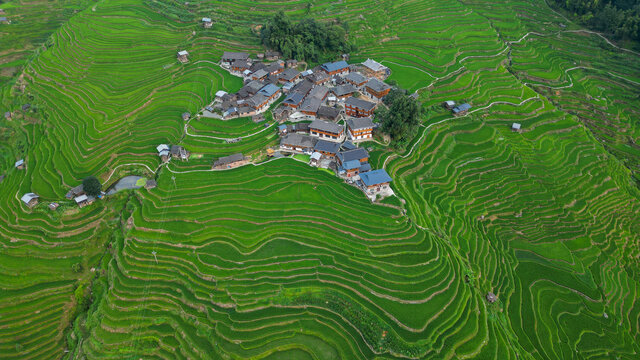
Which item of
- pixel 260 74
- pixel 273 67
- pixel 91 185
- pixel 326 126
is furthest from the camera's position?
pixel 273 67

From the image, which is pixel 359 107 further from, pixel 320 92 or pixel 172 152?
pixel 172 152

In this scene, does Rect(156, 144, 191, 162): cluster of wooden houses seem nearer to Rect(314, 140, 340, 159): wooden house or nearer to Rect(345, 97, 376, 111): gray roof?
Rect(314, 140, 340, 159): wooden house

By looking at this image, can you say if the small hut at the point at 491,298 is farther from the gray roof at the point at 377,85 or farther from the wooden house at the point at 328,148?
the gray roof at the point at 377,85

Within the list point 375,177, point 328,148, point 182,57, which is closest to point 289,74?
point 328,148

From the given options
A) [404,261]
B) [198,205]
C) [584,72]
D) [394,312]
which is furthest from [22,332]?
[584,72]

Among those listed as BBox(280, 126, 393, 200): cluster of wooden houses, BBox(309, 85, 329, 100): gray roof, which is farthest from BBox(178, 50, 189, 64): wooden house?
BBox(280, 126, 393, 200): cluster of wooden houses

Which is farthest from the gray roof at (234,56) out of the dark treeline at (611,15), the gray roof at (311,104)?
the dark treeline at (611,15)

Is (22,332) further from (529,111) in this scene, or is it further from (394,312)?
(529,111)
